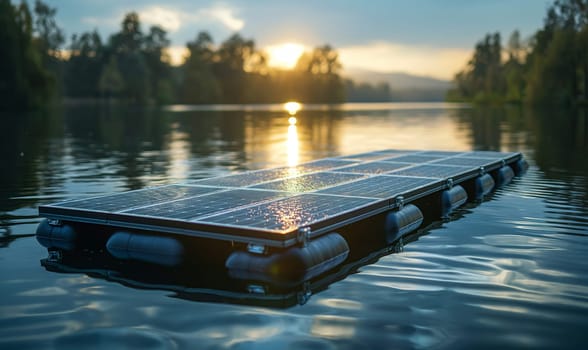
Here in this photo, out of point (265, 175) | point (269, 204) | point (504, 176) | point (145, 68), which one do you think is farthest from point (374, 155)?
point (145, 68)

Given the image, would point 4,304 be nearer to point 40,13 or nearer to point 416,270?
point 416,270

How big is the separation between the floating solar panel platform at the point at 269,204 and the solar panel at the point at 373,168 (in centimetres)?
3

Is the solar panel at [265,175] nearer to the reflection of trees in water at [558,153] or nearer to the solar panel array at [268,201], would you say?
the solar panel array at [268,201]

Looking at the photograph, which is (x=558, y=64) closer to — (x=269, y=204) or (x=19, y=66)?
(x=19, y=66)

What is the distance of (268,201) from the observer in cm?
1210

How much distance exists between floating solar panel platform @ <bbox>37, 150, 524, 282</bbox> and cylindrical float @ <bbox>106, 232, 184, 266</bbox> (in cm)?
5

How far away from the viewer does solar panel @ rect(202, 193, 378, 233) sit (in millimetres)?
9883

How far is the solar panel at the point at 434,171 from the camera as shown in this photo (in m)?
16.1

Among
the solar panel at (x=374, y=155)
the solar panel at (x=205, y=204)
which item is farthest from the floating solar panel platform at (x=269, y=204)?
the solar panel at (x=374, y=155)

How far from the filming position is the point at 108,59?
15675cm

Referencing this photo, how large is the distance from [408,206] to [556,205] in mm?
4256

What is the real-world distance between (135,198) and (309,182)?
4005 millimetres

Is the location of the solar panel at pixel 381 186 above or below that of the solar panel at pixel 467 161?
below

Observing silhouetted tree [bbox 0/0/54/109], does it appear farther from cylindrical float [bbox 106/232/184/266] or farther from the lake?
cylindrical float [bbox 106/232/184/266]
